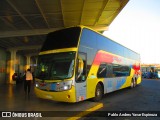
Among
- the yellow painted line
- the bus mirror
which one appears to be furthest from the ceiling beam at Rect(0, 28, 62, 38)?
the yellow painted line

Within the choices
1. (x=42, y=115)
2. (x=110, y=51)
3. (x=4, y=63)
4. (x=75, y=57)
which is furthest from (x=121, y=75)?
(x=4, y=63)

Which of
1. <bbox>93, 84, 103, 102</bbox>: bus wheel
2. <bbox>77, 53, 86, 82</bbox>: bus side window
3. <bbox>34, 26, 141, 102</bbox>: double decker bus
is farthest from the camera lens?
<bbox>93, 84, 103, 102</bbox>: bus wheel

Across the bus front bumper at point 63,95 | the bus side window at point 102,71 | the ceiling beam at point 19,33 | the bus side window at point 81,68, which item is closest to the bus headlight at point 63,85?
the bus front bumper at point 63,95

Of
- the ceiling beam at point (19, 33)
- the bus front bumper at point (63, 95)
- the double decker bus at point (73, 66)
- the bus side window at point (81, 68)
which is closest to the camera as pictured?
the bus front bumper at point (63, 95)

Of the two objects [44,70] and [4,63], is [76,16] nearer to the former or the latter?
[44,70]

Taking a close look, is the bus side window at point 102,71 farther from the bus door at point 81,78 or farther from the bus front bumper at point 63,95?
the bus front bumper at point 63,95

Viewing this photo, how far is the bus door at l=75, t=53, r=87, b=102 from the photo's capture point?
997cm

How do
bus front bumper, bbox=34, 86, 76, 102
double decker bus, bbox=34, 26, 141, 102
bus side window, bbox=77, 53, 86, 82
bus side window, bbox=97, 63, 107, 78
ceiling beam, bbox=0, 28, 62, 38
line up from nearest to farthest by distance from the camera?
bus front bumper, bbox=34, 86, 76, 102, double decker bus, bbox=34, 26, 141, 102, bus side window, bbox=77, 53, 86, 82, bus side window, bbox=97, 63, 107, 78, ceiling beam, bbox=0, 28, 62, 38

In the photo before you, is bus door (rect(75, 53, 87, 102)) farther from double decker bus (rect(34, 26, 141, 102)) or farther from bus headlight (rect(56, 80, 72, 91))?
bus headlight (rect(56, 80, 72, 91))

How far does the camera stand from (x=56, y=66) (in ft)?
33.7

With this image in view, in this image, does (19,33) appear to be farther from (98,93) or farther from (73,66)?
(73,66)

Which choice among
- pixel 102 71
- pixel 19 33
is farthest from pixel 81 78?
pixel 19 33

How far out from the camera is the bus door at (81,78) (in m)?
9.97

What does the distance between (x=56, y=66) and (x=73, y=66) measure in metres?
0.95
